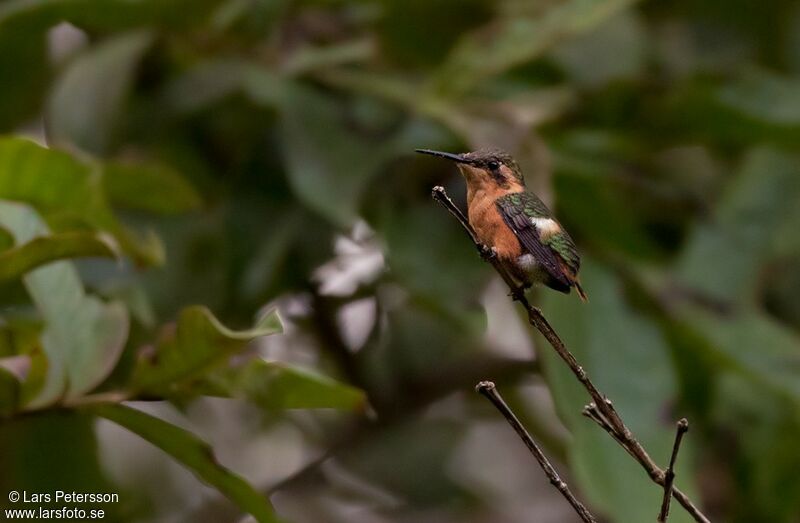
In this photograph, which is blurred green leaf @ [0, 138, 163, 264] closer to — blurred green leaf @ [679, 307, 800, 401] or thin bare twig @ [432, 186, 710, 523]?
thin bare twig @ [432, 186, 710, 523]

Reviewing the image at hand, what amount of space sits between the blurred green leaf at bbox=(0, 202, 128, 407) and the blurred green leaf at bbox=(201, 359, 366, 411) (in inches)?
6.0

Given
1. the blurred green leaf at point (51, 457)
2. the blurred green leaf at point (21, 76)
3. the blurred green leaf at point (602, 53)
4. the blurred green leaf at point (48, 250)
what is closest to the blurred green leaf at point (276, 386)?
the blurred green leaf at point (48, 250)

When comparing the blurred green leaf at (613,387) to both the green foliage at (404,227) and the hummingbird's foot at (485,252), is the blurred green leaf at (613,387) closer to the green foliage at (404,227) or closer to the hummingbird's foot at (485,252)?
the green foliage at (404,227)

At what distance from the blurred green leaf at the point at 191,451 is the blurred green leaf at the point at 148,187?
1.98 ft

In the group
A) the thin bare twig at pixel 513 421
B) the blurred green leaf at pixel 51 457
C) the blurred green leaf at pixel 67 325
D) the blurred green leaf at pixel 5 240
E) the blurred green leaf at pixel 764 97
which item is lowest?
the blurred green leaf at pixel 51 457

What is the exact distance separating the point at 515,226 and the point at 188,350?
1.55 ft

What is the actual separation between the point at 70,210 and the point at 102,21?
0.75m

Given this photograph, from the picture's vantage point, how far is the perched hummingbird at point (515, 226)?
1.44 m

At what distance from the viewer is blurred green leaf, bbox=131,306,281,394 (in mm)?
1596

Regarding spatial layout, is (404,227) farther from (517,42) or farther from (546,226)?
(546,226)

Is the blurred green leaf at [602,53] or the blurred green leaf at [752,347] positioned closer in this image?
the blurred green leaf at [752,347]

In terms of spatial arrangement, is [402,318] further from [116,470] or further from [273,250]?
[116,470]

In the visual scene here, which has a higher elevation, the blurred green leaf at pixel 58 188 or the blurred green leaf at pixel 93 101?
the blurred green leaf at pixel 93 101

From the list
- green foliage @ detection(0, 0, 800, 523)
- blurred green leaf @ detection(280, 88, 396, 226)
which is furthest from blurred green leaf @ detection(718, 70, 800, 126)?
blurred green leaf @ detection(280, 88, 396, 226)
